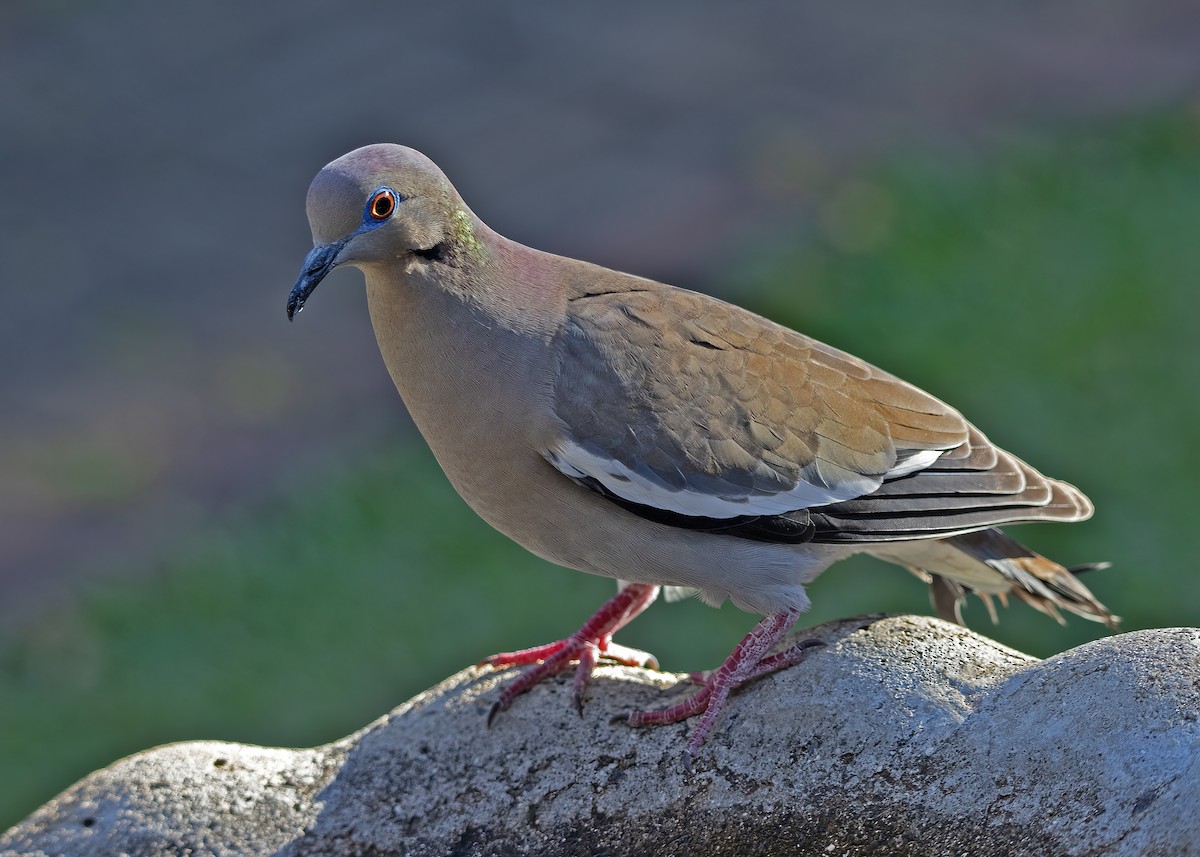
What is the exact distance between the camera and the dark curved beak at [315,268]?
3.83 meters

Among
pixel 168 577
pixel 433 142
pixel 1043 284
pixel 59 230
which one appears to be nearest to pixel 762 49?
pixel 433 142

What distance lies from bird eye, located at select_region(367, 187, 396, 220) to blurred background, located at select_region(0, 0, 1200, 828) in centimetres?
372

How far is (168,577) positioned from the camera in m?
8.12

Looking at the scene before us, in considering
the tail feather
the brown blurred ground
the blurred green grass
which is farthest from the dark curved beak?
the brown blurred ground

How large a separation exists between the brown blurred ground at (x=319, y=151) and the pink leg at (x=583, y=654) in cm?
439

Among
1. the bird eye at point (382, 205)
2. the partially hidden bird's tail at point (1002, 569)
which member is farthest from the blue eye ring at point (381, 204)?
the partially hidden bird's tail at point (1002, 569)

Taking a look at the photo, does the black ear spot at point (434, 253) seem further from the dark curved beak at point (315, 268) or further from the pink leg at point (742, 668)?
the pink leg at point (742, 668)

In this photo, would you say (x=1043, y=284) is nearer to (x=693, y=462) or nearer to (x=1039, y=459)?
(x=1039, y=459)

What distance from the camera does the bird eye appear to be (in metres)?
3.84

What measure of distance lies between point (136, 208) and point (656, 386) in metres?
8.62

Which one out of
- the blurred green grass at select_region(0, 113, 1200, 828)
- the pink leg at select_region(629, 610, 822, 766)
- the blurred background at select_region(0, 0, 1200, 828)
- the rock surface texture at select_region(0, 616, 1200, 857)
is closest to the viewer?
the rock surface texture at select_region(0, 616, 1200, 857)

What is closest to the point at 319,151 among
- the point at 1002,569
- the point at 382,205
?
the point at 382,205

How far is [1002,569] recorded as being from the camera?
4566 millimetres

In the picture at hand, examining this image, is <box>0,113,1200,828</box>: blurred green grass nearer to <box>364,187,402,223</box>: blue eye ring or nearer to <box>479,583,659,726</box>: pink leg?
<box>479,583,659,726</box>: pink leg
